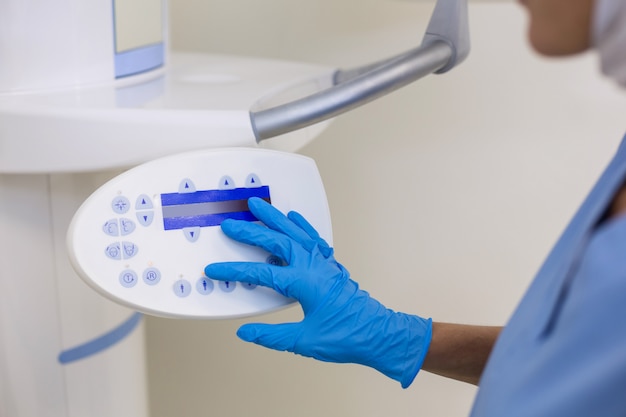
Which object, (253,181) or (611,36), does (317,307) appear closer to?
(253,181)

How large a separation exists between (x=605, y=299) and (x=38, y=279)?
22.7 inches

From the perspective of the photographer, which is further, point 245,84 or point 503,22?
point 503,22

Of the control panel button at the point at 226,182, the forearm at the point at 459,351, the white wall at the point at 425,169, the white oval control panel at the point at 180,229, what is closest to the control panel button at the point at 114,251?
the white oval control panel at the point at 180,229

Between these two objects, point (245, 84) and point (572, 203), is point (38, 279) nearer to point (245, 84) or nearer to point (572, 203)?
point (245, 84)

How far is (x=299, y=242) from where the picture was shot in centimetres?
70

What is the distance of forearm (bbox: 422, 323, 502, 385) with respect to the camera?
810mm

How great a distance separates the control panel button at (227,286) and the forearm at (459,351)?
0.26 meters

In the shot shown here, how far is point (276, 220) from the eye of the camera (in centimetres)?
69

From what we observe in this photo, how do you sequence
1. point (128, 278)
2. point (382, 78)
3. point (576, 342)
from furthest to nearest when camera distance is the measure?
point (382, 78) → point (128, 278) → point (576, 342)

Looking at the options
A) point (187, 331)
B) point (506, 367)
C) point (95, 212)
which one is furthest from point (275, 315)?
point (506, 367)

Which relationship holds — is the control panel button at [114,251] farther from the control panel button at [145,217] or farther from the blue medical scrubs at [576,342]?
the blue medical scrubs at [576,342]

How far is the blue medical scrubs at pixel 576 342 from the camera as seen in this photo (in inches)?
16.7

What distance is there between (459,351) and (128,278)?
1.28ft

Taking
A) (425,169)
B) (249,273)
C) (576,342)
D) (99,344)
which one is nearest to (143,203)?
(249,273)
